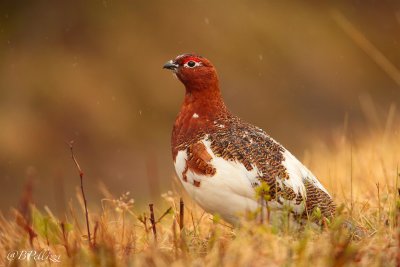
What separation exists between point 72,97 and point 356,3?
7856mm

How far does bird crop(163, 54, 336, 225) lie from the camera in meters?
3.79

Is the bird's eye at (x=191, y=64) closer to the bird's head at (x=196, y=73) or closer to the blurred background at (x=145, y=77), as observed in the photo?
the bird's head at (x=196, y=73)

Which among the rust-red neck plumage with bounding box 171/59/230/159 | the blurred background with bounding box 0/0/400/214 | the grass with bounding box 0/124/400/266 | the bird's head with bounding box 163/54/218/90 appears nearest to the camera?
the grass with bounding box 0/124/400/266

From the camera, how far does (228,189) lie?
3.78 m

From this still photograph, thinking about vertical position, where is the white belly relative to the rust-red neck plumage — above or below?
below

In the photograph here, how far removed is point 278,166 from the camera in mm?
3914

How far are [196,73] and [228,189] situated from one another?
98 centimetres

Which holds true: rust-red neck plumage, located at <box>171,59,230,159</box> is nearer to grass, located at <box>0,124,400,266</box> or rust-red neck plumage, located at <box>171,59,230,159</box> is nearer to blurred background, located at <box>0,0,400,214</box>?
grass, located at <box>0,124,400,266</box>

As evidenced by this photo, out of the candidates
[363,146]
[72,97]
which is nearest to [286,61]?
[72,97]

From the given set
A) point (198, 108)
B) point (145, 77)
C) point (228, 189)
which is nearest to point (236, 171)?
point (228, 189)

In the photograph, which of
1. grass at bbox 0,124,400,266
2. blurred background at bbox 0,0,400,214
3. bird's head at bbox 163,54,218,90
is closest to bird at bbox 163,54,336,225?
grass at bbox 0,124,400,266

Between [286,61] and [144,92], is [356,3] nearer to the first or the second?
[286,61]

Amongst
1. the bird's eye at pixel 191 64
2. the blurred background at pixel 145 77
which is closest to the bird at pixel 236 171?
the bird's eye at pixel 191 64

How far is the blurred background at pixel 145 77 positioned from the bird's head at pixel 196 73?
7.31 m
